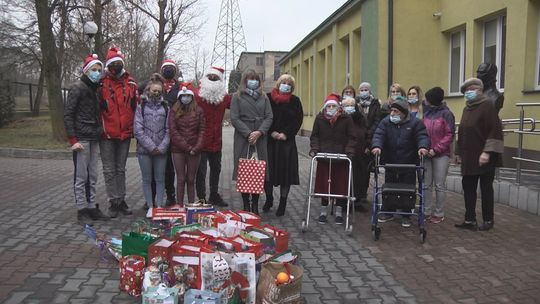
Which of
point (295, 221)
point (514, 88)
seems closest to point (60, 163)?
point (295, 221)

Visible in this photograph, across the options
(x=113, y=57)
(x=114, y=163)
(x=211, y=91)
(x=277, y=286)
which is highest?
(x=113, y=57)

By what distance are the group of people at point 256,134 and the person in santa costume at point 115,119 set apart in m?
0.01

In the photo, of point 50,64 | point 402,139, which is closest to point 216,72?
point 402,139

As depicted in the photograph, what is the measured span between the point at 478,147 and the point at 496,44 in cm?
587

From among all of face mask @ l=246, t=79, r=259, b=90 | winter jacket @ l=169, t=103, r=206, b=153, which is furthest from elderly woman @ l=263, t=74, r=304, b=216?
winter jacket @ l=169, t=103, r=206, b=153

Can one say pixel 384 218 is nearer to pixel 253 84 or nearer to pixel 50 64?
pixel 253 84

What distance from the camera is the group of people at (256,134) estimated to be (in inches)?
263

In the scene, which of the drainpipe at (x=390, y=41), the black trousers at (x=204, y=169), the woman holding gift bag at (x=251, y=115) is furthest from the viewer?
the drainpipe at (x=390, y=41)

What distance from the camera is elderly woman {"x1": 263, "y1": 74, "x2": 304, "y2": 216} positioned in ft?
24.4

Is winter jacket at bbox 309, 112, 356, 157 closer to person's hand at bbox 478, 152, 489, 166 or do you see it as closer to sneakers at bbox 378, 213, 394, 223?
sneakers at bbox 378, 213, 394, 223

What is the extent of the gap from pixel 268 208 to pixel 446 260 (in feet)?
9.97

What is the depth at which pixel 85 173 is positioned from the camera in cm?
680

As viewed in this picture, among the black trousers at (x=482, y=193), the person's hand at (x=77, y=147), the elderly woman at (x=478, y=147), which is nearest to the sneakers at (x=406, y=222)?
the elderly woman at (x=478, y=147)

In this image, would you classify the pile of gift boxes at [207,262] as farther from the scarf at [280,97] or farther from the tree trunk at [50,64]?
the tree trunk at [50,64]
